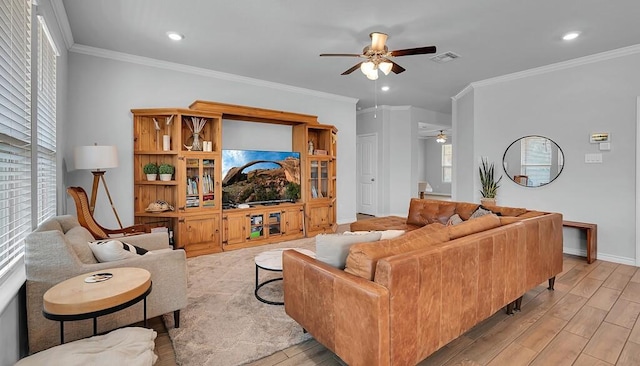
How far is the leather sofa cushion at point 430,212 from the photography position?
392 cm

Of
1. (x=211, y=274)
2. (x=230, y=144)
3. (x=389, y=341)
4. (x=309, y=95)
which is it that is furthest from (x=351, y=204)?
A: (x=389, y=341)

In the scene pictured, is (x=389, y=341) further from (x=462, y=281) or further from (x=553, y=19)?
(x=553, y=19)

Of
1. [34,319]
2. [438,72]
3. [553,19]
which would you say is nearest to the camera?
Result: [34,319]

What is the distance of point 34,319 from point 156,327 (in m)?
0.76

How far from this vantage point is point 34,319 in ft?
5.74

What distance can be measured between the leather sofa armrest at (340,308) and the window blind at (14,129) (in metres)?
1.61

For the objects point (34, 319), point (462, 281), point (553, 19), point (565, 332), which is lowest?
point (565, 332)

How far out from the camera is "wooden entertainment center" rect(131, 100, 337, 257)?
4035 mm

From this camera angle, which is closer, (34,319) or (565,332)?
(34,319)

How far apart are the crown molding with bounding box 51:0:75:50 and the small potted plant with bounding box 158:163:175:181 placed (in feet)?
5.55

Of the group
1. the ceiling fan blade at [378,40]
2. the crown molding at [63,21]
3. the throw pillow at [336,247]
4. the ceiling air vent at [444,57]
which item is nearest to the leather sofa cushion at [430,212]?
the ceiling air vent at [444,57]

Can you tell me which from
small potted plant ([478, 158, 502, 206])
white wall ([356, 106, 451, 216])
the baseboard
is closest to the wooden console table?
the baseboard

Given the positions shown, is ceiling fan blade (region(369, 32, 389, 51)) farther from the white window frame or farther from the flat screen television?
the white window frame

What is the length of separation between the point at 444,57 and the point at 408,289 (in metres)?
3.53
